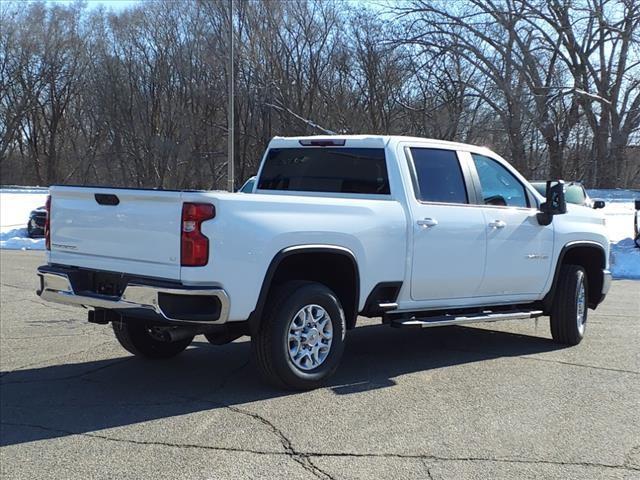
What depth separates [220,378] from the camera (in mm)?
6297

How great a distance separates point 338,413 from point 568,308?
362 cm

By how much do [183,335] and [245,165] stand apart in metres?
46.2

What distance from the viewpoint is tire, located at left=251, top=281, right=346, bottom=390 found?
555 cm

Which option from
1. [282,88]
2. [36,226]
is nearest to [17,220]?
[36,226]

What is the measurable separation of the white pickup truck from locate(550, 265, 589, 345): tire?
0.02 meters

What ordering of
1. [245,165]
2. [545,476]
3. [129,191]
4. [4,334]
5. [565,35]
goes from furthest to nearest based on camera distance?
[245,165] < [565,35] < [4,334] < [129,191] < [545,476]

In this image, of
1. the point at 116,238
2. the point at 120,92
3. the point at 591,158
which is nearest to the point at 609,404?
the point at 116,238

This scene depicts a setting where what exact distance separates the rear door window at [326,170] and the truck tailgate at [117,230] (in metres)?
2.13

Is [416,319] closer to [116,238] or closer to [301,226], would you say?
[301,226]

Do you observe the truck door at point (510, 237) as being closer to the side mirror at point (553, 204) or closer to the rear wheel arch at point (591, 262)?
the side mirror at point (553, 204)

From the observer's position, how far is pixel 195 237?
5027 mm

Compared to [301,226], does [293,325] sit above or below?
below

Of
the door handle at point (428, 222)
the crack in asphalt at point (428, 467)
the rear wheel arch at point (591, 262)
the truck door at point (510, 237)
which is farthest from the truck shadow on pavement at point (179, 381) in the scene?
the crack in asphalt at point (428, 467)

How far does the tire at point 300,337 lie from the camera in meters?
5.55
